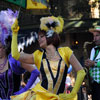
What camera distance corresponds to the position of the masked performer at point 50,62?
286cm

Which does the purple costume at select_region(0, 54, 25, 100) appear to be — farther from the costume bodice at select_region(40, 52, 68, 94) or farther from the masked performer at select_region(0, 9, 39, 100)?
the costume bodice at select_region(40, 52, 68, 94)

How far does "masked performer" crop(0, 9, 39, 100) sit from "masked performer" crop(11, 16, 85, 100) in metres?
0.38

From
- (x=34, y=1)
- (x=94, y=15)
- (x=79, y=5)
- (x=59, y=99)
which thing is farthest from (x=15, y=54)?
(x=94, y=15)

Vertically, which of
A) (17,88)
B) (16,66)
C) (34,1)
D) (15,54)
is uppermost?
(34,1)

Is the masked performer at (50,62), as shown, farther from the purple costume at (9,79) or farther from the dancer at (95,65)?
the dancer at (95,65)

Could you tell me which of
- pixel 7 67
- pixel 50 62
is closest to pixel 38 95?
pixel 50 62

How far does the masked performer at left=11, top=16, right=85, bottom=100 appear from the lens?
286 centimetres

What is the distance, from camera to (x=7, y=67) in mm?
3400

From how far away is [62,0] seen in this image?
15.2 metres

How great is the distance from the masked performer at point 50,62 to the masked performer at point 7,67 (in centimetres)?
38

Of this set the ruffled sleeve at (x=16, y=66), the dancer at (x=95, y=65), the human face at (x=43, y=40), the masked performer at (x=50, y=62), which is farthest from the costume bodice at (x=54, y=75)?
the dancer at (x=95, y=65)

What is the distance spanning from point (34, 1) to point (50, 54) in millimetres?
6120

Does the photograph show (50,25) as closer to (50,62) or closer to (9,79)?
(50,62)

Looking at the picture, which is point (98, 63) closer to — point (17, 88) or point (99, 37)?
point (99, 37)
